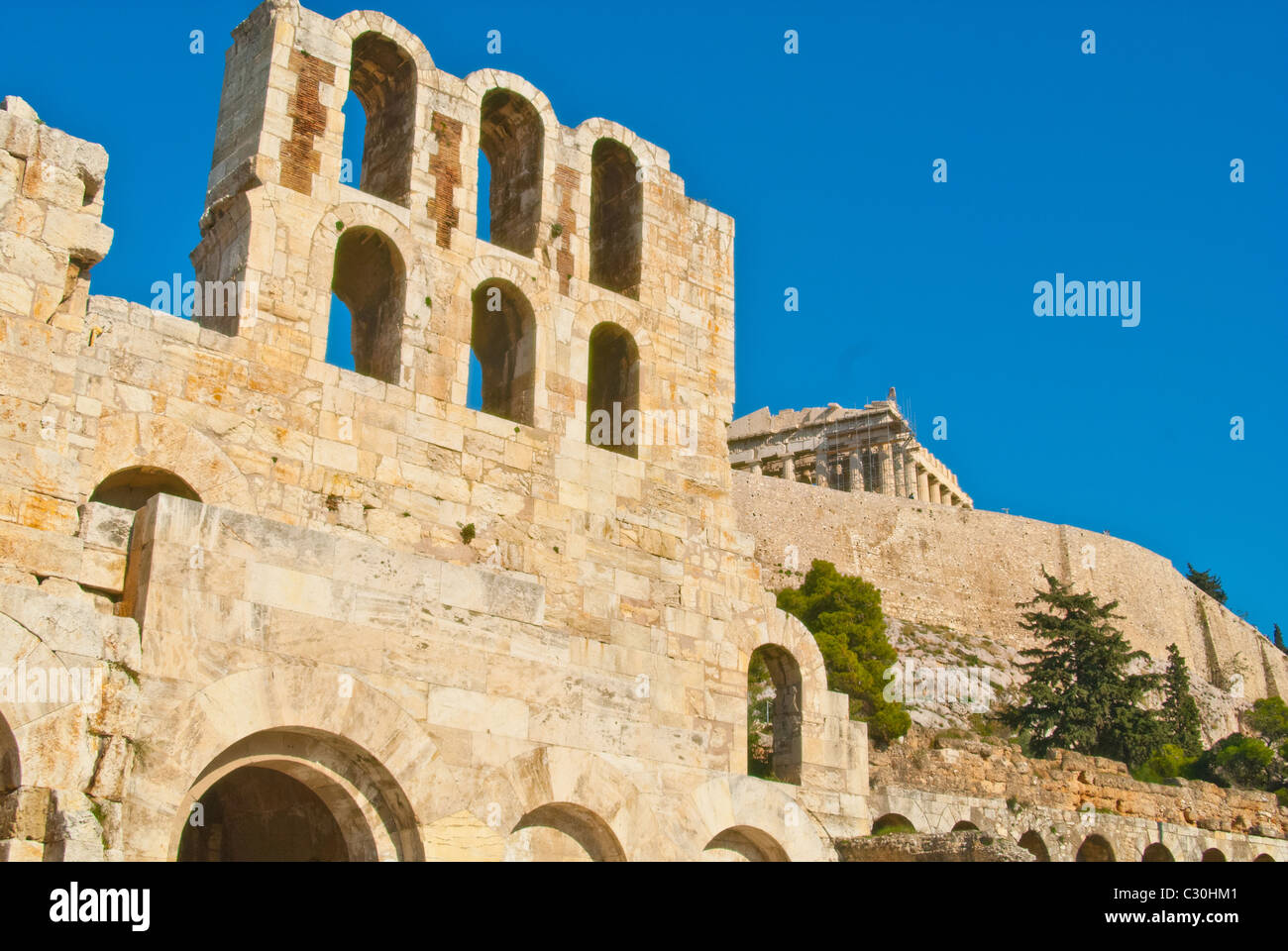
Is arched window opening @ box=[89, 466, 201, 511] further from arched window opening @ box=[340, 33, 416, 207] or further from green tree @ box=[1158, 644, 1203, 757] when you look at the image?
green tree @ box=[1158, 644, 1203, 757]

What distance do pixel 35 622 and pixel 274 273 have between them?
181 inches

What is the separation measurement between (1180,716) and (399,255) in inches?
1603

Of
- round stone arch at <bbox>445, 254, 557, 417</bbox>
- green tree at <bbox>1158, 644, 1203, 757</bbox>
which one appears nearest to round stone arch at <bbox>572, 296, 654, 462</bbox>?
round stone arch at <bbox>445, 254, 557, 417</bbox>

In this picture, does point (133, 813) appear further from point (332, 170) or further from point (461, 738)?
point (332, 170)

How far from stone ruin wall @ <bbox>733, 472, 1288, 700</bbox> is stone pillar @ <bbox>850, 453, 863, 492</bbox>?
490cm

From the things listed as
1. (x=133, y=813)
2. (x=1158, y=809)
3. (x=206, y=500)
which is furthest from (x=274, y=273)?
(x=1158, y=809)

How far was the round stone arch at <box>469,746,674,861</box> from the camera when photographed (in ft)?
34.4

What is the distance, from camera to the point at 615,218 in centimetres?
1605

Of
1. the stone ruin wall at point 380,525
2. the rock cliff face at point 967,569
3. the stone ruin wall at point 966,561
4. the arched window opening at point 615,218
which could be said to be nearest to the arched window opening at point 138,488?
the stone ruin wall at point 380,525

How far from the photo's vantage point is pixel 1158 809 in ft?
80.1

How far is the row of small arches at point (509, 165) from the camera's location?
46.4 feet

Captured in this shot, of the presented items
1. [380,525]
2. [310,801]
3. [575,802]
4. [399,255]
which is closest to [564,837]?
[575,802]

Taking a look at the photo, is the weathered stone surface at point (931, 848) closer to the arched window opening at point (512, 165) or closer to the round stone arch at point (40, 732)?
the arched window opening at point (512, 165)

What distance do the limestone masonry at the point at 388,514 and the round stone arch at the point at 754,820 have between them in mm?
41
